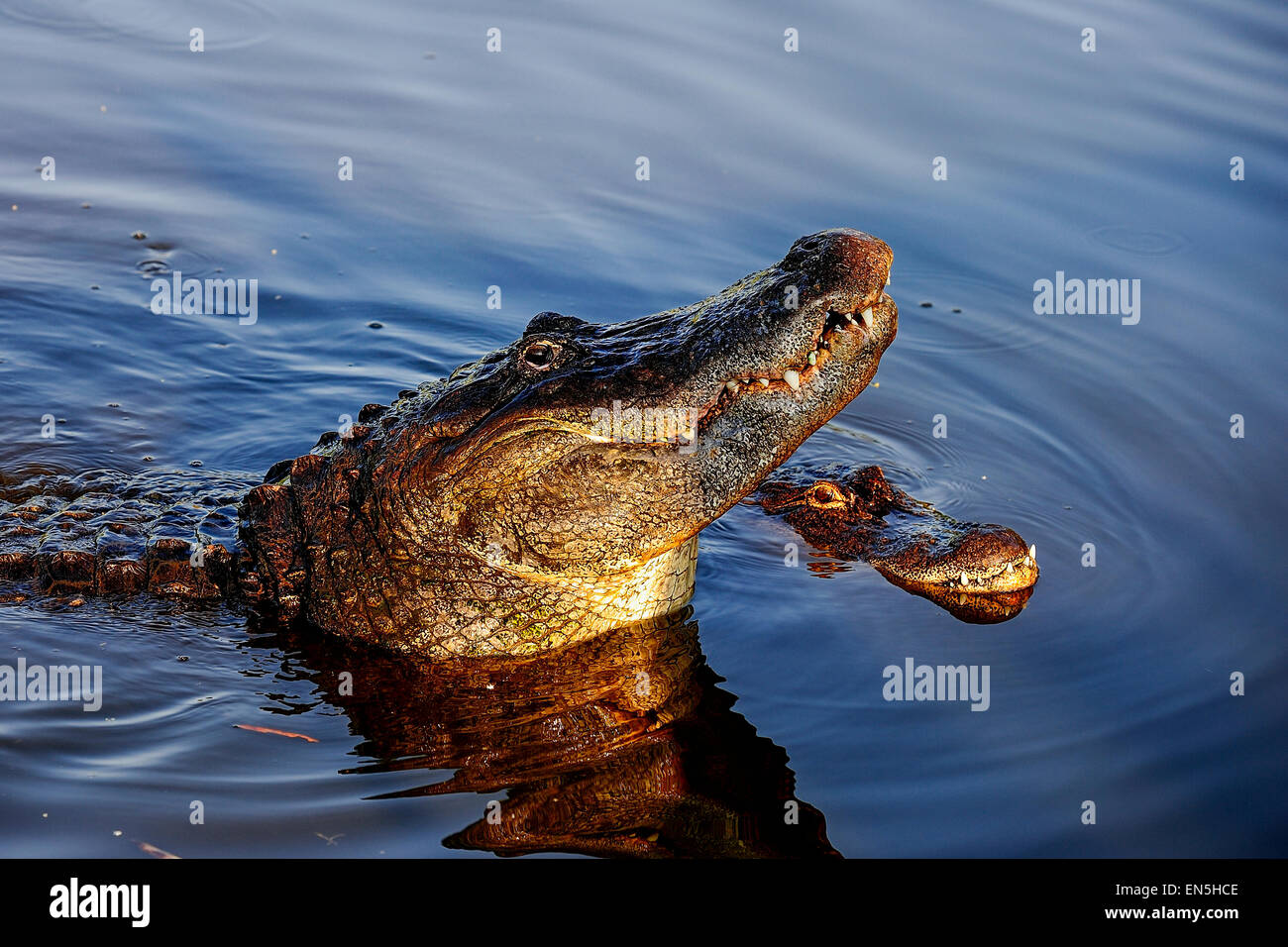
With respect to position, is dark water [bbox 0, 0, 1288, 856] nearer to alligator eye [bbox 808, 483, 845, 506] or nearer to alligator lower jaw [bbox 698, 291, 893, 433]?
alligator eye [bbox 808, 483, 845, 506]

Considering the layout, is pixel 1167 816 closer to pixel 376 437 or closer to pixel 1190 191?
pixel 376 437

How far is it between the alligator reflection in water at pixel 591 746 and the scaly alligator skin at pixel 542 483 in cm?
14

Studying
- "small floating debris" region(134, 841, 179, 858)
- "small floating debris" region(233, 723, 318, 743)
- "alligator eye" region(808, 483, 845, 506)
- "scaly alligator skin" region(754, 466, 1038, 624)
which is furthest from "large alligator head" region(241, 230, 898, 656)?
"alligator eye" region(808, 483, 845, 506)

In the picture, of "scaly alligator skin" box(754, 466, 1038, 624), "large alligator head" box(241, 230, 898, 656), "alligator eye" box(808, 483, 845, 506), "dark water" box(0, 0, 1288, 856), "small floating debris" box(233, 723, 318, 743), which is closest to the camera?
"large alligator head" box(241, 230, 898, 656)

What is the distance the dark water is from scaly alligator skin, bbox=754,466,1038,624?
15cm

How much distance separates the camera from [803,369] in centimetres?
514

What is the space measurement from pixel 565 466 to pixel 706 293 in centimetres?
477

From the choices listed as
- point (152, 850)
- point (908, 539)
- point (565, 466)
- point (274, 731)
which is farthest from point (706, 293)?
point (152, 850)

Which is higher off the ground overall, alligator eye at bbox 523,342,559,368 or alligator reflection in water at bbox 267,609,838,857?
alligator eye at bbox 523,342,559,368

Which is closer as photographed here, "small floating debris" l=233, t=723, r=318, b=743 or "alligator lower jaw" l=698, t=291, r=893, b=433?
"alligator lower jaw" l=698, t=291, r=893, b=433

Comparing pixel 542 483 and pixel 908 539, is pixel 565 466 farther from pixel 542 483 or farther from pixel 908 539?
pixel 908 539

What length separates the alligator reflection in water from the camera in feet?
17.0

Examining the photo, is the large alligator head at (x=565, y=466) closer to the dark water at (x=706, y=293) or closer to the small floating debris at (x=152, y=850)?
the dark water at (x=706, y=293)
